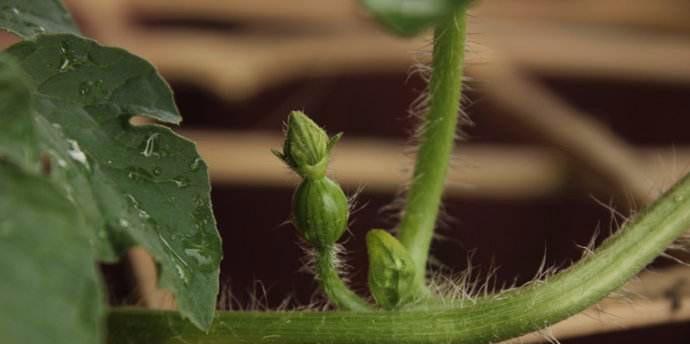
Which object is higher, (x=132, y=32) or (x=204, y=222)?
(x=204, y=222)

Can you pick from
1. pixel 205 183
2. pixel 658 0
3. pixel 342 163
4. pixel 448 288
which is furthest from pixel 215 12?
pixel 205 183

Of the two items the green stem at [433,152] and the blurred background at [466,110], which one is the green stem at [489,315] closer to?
the green stem at [433,152]

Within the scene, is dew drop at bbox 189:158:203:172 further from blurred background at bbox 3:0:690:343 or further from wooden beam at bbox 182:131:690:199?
wooden beam at bbox 182:131:690:199

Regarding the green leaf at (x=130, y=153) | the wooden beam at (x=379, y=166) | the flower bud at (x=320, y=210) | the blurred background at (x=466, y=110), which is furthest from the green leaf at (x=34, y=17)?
the wooden beam at (x=379, y=166)

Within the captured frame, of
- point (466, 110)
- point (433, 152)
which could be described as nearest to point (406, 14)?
point (433, 152)

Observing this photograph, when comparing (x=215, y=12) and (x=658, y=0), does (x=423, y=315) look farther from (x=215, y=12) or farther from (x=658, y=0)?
(x=658, y=0)

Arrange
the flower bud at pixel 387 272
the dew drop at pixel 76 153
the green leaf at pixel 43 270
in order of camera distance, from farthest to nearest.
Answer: the flower bud at pixel 387 272 < the dew drop at pixel 76 153 < the green leaf at pixel 43 270

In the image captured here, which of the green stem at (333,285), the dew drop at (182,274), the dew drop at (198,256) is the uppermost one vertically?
the dew drop at (198,256)
